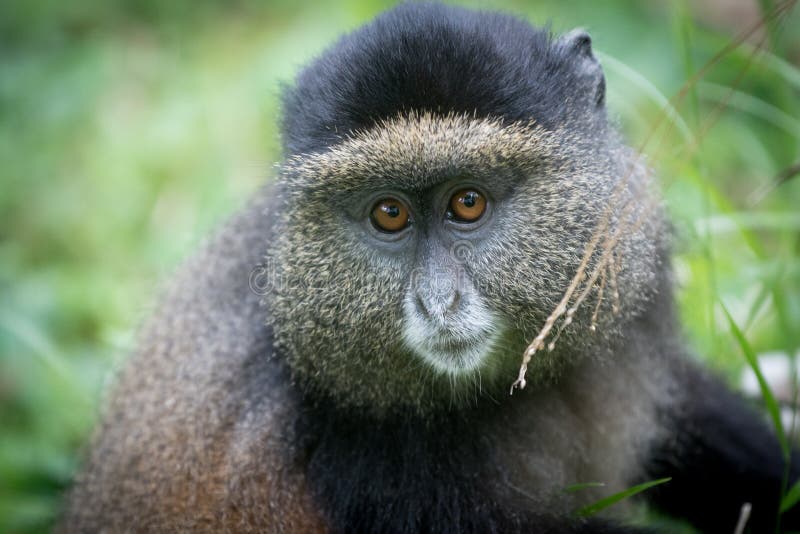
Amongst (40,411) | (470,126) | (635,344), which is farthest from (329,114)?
(40,411)

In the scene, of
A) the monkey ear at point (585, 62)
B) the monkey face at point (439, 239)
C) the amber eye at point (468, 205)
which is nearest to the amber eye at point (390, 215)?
the monkey face at point (439, 239)

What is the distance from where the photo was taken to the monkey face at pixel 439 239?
3254 millimetres

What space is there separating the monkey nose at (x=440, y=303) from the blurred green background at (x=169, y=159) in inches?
54.8

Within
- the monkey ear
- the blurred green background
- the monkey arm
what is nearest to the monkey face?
the monkey ear

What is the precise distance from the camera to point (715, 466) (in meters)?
4.52

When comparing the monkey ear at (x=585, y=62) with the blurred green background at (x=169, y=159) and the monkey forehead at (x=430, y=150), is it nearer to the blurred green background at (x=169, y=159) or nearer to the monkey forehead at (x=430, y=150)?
the monkey forehead at (x=430, y=150)

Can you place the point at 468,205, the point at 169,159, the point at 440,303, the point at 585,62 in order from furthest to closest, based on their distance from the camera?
the point at 169,159
the point at 585,62
the point at 468,205
the point at 440,303

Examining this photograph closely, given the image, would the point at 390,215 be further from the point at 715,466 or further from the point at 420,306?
the point at 715,466

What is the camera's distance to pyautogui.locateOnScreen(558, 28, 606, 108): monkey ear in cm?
358

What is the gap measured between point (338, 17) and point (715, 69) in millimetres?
2983

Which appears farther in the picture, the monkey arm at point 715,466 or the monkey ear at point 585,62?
the monkey arm at point 715,466

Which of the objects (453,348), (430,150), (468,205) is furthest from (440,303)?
(430,150)

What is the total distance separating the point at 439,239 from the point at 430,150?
1.02 ft

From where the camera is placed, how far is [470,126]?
3248 mm
